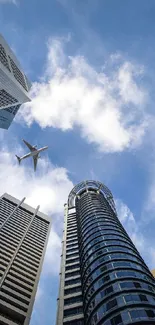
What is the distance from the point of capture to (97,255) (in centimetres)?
5116

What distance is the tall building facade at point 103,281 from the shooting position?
35938 millimetres

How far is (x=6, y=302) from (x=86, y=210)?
33.7 metres

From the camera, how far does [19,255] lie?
66562 mm

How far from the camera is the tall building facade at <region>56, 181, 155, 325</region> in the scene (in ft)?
118

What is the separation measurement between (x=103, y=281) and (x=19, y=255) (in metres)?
29.9

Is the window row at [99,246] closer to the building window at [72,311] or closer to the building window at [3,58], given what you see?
the building window at [72,311]

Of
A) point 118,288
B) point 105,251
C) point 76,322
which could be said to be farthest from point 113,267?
point 76,322

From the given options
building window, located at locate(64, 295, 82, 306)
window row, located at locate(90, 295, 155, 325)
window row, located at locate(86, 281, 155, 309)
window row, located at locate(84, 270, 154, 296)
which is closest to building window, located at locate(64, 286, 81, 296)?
building window, located at locate(64, 295, 82, 306)

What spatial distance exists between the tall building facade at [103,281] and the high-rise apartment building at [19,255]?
6.95 m

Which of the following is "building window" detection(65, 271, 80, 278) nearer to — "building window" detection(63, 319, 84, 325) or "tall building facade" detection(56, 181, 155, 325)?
"tall building facade" detection(56, 181, 155, 325)

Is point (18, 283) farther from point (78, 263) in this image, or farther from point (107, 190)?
point (107, 190)

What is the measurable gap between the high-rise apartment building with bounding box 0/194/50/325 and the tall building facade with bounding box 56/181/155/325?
6948 mm

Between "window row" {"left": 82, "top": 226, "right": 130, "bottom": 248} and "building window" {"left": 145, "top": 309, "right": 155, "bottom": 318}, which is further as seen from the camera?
"window row" {"left": 82, "top": 226, "right": 130, "bottom": 248}

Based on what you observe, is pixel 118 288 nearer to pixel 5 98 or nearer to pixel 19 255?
pixel 19 255
